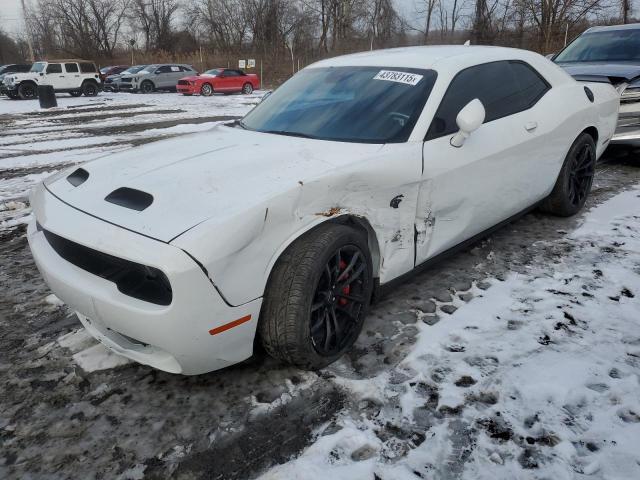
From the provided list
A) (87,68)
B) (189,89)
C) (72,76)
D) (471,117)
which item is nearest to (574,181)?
(471,117)

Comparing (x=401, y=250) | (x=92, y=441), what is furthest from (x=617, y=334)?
(x=92, y=441)

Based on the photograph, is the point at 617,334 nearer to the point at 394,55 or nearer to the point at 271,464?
the point at 271,464

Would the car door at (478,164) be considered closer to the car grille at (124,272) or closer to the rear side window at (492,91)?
the rear side window at (492,91)

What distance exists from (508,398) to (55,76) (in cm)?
2421

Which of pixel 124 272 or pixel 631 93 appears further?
pixel 631 93

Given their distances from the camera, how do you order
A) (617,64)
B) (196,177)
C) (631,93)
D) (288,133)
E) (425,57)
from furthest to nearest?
(617,64) < (631,93) < (425,57) < (288,133) < (196,177)

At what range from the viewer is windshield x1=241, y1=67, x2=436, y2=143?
277 centimetres

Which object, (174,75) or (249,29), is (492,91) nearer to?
(174,75)

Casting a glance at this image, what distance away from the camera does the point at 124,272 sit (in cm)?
205

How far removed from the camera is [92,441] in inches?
79.0

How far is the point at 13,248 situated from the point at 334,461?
3472 millimetres

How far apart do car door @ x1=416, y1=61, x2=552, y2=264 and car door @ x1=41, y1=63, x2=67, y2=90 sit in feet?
74.4

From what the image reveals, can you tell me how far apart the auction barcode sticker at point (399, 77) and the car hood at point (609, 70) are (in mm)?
3780

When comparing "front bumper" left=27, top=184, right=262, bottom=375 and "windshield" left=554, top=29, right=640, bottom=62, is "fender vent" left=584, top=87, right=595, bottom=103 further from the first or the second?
"front bumper" left=27, top=184, right=262, bottom=375
